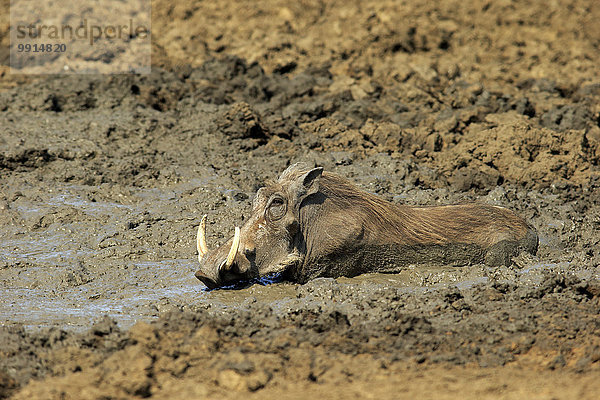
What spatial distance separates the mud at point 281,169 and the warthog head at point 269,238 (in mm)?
172

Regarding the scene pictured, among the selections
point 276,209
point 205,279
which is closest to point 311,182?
point 276,209

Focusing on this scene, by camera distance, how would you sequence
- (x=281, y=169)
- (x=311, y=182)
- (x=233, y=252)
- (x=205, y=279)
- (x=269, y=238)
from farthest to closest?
(x=281, y=169), (x=311, y=182), (x=269, y=238), (x=205, y=279), (x=233, y=252)

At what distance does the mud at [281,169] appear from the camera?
3.84m

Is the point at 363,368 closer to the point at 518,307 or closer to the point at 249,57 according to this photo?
the point at 518,307

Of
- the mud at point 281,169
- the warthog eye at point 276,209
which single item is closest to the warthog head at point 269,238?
the warthog eye at point 276,209

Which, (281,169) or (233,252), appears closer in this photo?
(233,252)

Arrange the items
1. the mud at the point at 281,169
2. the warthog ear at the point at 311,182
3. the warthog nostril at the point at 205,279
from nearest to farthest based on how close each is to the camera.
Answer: the mud at the point at 281,169 < the warthog nostril at the point at 205,279 < the warthog ear at the point at 311,182

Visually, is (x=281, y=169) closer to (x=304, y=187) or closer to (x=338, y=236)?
(x=304, y=187)

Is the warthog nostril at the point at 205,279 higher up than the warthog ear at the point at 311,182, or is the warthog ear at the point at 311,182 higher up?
the warthog ear at the point at 311,182

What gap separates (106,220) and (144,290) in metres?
1.50

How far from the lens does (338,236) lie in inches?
213

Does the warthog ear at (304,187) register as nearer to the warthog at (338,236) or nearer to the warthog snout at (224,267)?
the warthog at (338,236)

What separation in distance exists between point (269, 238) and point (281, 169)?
7.51ft

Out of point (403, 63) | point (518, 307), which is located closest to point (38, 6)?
point (403, 63)
